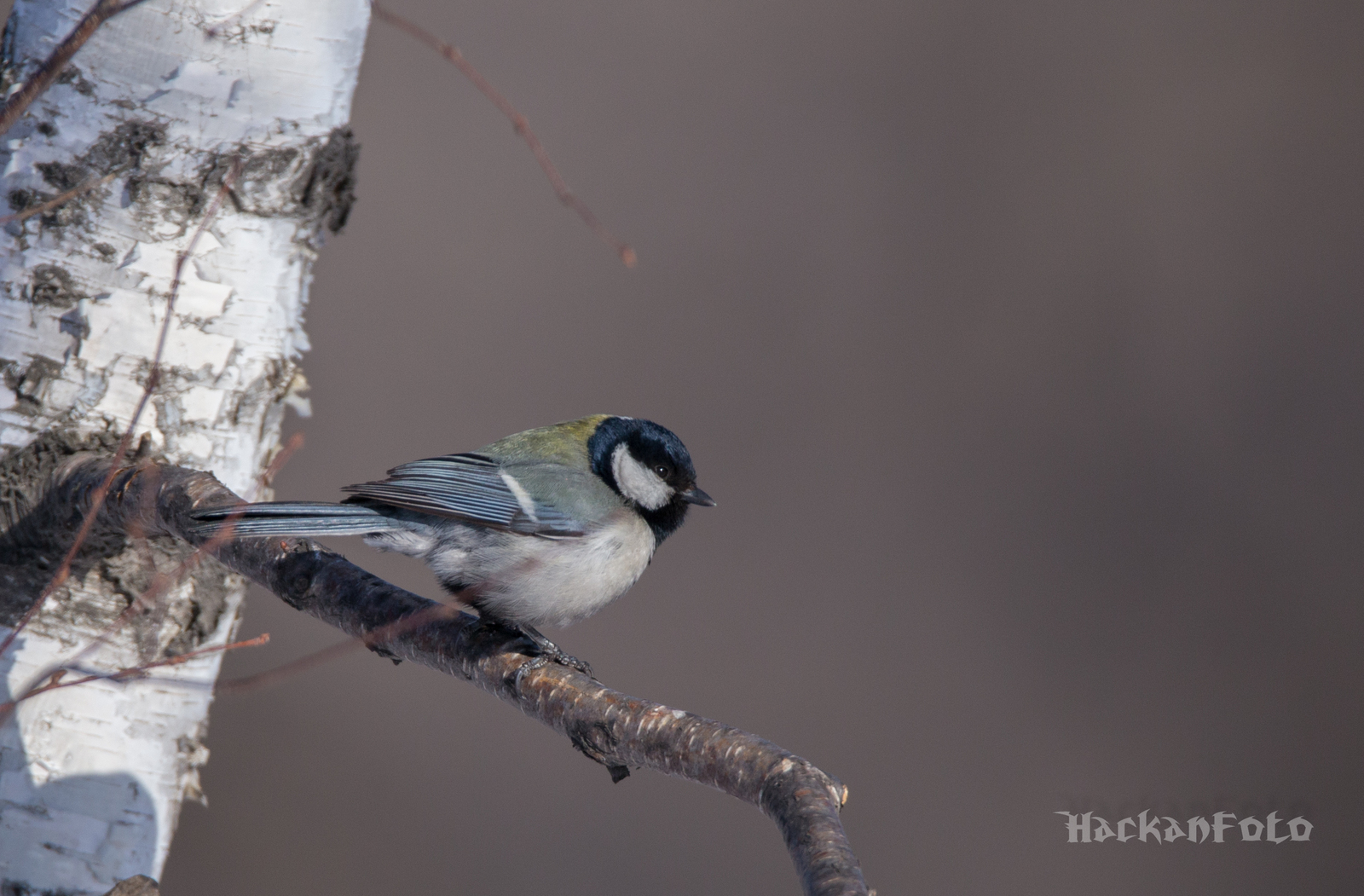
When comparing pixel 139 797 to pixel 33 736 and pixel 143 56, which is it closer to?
pixel 33 736

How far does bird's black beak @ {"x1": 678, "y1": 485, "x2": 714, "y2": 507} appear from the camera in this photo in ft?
3.67

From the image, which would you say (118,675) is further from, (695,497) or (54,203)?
(695,497)

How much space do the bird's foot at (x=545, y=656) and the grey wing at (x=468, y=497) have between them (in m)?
0.10

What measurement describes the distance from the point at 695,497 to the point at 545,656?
1.04 ft

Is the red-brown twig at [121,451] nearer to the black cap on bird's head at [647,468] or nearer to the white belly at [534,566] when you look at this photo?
the white belly at [534,566]

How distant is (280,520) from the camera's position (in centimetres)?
81

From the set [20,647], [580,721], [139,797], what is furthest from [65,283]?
[580,721]

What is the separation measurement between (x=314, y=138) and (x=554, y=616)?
1.70ft

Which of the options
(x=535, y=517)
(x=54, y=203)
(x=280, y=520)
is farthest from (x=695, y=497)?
(x=54, y=203)

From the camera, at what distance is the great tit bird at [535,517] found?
941 mm

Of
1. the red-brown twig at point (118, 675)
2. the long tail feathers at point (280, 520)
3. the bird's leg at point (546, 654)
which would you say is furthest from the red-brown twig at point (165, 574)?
the bird's leg at point (546, 654)

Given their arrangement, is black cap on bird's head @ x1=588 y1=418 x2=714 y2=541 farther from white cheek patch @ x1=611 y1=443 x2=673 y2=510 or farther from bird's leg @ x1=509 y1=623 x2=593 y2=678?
bird's leg @ x1=509 y1=623 x2=593 y2=678

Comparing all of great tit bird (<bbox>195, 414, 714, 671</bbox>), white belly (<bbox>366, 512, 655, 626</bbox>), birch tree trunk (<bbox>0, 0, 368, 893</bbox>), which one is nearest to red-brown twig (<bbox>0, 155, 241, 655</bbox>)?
birch tree trunk (<bbox>0, 0, 368, 893</bbox>)

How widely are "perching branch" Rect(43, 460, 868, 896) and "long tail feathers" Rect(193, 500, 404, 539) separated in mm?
29
